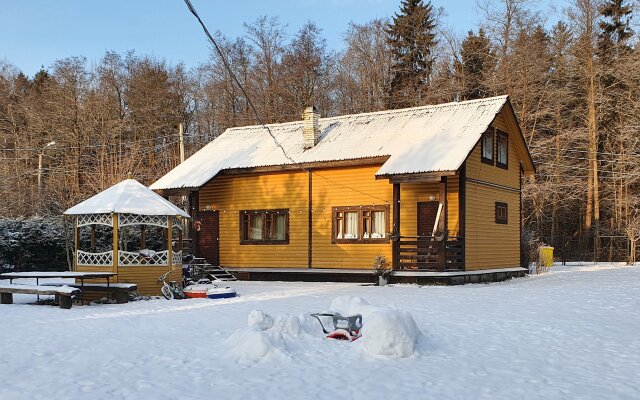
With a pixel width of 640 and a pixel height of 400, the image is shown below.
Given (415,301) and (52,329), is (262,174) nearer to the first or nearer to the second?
(415,301)

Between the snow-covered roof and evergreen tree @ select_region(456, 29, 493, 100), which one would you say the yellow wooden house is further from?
evergreen tree @ select_region(456, 29, 493, 100)

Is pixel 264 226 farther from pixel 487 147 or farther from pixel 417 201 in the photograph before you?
pixel 487 147

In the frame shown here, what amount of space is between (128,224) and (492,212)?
11930mm

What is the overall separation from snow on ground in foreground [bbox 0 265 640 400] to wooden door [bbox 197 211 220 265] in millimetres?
9630

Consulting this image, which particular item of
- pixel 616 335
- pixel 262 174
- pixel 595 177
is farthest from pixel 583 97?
pixel 616 335

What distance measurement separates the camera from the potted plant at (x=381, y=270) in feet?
62.9

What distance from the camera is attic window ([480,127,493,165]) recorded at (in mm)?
21125

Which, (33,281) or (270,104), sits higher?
(270,104)

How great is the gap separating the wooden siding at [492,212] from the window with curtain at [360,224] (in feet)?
8.75

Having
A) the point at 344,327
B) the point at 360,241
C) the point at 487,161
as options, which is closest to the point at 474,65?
the point at 487,161

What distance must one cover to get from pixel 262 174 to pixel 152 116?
18434 mm

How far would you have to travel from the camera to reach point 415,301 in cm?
1446

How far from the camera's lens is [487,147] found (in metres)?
21.6

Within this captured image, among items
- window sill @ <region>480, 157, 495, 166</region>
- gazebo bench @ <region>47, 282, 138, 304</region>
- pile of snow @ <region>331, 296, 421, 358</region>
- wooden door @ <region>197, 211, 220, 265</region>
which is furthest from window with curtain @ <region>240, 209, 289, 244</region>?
pile of snow @ <region>331, 296, 421, 358</region>
